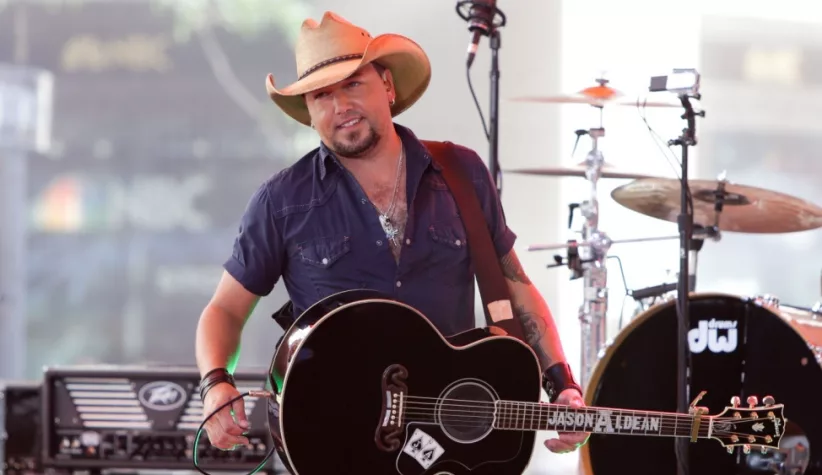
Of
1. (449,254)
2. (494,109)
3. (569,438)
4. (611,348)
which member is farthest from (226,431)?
(494,109)

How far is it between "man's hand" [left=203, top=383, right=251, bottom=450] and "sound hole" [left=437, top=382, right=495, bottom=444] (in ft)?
1.46

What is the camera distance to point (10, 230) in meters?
5.47

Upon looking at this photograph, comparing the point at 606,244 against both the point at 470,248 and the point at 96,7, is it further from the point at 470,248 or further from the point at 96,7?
the point at 96,7

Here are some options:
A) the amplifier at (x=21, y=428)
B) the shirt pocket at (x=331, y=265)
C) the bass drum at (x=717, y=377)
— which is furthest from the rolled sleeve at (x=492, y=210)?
the amplifier at (x=21, y=428)

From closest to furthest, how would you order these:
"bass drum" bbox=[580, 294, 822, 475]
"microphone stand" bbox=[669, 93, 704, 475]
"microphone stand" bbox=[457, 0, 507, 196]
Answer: "microphone stand" bbox=[669, 93, 704, 475], "bass drum" bbox=[580, 294, 822, 475], "microphone stand" bbox=[457, 0, 507, 196]

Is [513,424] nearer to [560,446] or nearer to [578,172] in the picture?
[560,446]

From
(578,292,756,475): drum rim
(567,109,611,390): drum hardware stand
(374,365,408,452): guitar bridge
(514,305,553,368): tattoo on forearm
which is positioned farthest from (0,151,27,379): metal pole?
(374,365,408,452): guitar bridge

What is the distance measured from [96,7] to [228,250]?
148 cm

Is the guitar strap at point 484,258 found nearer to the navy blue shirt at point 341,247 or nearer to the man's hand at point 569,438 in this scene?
the navy blue shirt at point 341,247

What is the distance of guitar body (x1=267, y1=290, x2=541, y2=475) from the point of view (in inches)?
83.6

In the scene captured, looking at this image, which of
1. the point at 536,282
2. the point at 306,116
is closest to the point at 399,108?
the point at 306,116

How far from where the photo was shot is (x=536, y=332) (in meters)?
2.61

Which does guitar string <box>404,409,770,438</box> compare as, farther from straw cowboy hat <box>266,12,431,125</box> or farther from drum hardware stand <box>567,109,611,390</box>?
drum hardware stand <box>567,109,611,390</box>

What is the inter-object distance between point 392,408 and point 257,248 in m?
0.56
